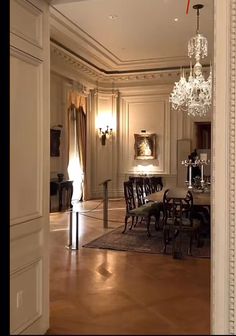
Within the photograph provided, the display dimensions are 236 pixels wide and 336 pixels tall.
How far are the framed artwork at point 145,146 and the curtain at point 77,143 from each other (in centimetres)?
192

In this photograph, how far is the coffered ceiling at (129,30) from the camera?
6957mm

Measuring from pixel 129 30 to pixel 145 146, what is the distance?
4.37m

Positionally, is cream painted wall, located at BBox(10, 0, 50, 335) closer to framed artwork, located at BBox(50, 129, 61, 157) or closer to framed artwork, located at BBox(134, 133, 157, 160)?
framed artwork, located at BBox(50, 129, 61, 157)

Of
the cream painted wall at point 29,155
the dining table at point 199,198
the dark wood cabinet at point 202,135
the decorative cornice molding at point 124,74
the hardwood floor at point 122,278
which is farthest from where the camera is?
the dark wood cabinet at point 202,135

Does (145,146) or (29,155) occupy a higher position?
(145,146)

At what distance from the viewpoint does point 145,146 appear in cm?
1189

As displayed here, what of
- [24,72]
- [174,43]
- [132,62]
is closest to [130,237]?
[24,72]

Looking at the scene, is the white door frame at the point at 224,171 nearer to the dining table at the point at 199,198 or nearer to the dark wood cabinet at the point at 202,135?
the dining table at the point at 199,198

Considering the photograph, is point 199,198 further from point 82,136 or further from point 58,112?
point 82,136

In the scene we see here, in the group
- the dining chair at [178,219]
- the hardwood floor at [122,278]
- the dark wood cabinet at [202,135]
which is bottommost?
the hardwood floor at [122,278]

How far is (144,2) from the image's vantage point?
6.55 m

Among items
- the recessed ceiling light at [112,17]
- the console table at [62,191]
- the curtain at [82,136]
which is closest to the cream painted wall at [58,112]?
the console table at [62,191]

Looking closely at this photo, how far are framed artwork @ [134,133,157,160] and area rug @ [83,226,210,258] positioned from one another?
5370 mm

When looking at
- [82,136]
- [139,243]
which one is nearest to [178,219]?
[139,243]
